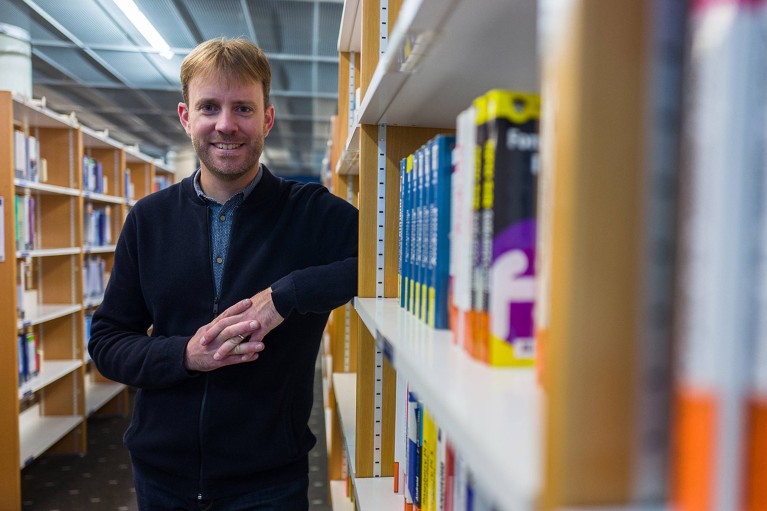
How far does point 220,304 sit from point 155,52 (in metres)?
5.94

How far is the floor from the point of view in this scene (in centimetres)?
310

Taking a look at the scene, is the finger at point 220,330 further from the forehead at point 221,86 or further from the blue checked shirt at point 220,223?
the forehead at point 221,86

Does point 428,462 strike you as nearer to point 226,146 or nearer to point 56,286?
point 226,146

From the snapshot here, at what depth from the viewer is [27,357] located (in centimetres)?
337

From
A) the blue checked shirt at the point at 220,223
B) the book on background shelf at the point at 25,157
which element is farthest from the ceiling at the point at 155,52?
the blue checked shirt at the point at 220,223

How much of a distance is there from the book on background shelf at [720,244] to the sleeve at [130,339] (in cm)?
124

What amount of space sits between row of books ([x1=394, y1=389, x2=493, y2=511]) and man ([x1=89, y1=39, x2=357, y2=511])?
15.4 inches

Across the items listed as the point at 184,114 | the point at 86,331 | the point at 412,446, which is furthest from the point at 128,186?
the point at 412,446

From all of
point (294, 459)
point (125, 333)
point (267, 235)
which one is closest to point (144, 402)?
point (125, 333)

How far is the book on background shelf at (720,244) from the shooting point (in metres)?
0.29

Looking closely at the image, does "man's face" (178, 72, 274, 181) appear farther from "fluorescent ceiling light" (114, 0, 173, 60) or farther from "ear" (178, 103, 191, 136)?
"fluorescent ceiling light" (114, 0, 173, 60)

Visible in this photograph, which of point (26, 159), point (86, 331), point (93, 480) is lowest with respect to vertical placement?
point (93, 480)

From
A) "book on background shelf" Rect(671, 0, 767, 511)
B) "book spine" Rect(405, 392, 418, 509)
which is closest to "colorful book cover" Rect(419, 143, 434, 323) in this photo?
"book spine" Rect(405, 392, 418, 509)

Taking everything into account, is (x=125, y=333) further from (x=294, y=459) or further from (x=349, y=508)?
(x=349, y=508)
